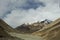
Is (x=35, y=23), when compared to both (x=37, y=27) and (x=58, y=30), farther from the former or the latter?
(x=58, y=30)

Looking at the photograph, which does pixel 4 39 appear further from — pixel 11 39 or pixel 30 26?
pixel 30 26

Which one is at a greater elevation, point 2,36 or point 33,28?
point 33,28

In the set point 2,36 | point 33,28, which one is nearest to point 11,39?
point 2,36

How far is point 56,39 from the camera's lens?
23188mm

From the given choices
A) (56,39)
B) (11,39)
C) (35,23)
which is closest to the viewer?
(11,39)

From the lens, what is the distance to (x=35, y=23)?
6744cm

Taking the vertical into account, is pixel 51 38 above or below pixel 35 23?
below

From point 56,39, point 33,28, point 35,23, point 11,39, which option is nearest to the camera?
point 11,39

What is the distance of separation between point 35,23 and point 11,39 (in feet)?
165

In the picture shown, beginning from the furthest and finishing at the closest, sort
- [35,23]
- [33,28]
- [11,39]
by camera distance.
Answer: [35,23]
[33,28]
[11,39]

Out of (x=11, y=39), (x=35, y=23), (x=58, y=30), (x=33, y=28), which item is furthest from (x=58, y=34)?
(x=35, y=23)

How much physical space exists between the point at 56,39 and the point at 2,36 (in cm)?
815

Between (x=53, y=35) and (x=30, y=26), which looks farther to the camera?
(x=30, y=26)

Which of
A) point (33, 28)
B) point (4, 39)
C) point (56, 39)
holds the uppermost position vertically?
point (33, 28)
